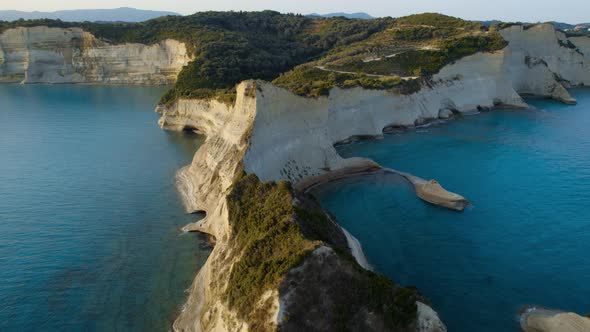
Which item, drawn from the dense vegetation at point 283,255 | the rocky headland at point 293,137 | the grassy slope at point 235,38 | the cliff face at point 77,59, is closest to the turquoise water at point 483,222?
the rocky headland at point 293,137

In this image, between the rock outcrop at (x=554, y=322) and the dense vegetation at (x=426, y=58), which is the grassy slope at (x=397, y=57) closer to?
the dense vegetation at (x=426, y=58)

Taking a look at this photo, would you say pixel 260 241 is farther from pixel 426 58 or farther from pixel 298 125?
pixel 426 58

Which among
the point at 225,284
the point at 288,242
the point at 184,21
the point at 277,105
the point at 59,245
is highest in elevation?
the point at 184,21

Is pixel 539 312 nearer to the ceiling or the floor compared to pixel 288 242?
nearer to the floor

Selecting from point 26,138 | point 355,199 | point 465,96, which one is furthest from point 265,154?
point 465,96

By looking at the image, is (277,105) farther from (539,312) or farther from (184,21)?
(184,21)

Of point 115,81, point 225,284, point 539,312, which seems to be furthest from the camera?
point 115,81

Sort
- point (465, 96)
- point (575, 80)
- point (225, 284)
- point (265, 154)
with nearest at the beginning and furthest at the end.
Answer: point (225, 284), point (265, 154), point (465, 96), point (575, 80)

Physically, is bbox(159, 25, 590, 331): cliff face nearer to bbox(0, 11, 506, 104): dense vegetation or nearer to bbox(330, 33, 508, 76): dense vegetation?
bbox(330, 33, 508, 76): dense vegetation
